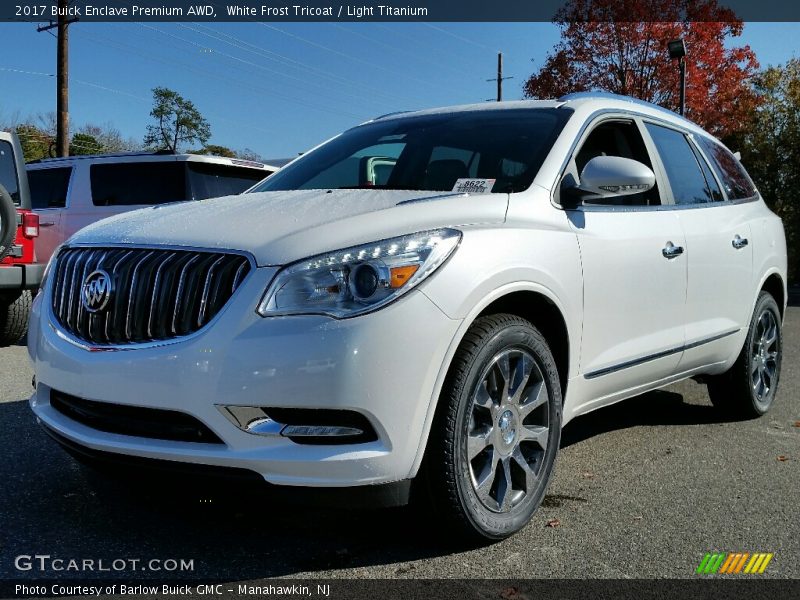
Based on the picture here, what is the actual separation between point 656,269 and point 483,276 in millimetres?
1383

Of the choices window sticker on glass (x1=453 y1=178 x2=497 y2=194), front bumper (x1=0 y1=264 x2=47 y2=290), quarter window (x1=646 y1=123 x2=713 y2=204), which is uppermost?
quarter window (x1=646 y1=123 x2=713 y2=204)

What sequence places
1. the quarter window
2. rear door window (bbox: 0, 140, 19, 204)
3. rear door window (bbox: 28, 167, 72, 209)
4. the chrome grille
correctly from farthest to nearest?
1. rear door window (bbox: 28, 167, 72, 209)
2. rear door window (bbox: 0, 140, 19, 204)
3. the quarter window
4. the chrome grille

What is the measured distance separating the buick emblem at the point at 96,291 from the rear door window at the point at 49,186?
24.1ft

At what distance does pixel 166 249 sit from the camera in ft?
9.13

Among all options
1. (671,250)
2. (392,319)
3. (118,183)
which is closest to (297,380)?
(392,319)

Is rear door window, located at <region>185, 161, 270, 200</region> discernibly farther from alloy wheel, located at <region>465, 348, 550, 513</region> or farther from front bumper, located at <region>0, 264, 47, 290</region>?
alloy wheel, located at <region>465, 348, 550, 513</region>

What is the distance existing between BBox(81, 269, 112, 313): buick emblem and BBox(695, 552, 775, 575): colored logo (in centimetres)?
220

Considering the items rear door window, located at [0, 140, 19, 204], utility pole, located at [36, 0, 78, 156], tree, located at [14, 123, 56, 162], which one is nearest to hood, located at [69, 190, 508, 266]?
rear door window, located at [0, 140, 19, 204]

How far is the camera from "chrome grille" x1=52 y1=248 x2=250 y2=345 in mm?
2617

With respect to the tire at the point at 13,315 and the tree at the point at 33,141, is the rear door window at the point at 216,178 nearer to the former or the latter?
the tire at the point at 13,315

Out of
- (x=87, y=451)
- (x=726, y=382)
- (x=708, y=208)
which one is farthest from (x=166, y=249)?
(x=726, y=382)

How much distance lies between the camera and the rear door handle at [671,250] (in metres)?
3.95

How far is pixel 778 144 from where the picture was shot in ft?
70.9

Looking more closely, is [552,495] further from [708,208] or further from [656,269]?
[708,208]
